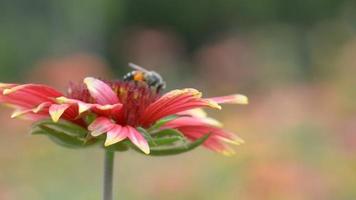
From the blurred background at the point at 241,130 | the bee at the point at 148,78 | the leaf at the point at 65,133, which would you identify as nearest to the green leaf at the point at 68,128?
the leaf at the point at 65,133

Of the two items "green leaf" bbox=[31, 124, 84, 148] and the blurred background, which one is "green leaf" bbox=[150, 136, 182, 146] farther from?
the blurred background

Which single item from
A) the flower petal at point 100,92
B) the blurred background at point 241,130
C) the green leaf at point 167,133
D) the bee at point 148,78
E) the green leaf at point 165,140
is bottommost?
the green leaf at point 165,140

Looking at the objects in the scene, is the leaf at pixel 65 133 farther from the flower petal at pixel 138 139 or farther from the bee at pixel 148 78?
the bee at pixel 148 78

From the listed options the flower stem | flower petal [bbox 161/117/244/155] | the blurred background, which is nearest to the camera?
the flower stem

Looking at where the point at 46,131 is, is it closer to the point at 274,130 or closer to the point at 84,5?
the point at 274,130

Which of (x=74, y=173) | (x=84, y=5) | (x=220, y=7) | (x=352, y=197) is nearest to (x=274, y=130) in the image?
(x=74, y=173)

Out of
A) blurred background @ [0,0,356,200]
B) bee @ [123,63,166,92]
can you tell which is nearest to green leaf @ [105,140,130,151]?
bee @ [123,63,166,92]

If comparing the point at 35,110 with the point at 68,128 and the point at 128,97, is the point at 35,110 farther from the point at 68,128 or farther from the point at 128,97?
the point at 128,97
